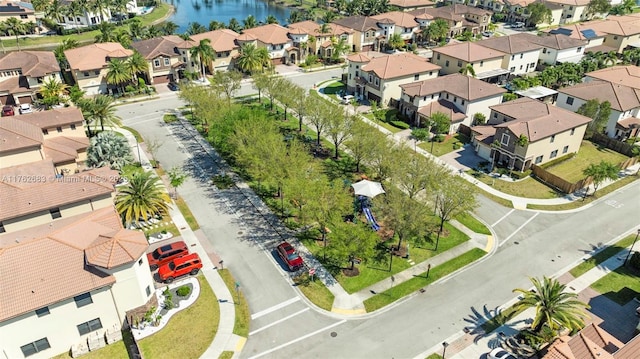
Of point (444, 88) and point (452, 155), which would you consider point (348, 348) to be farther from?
point (444, 88)

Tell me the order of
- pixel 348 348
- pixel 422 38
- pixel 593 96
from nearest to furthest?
pixel 348 348 → pixel 593 96 → pixel 422 38

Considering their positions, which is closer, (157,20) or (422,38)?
(422,38)

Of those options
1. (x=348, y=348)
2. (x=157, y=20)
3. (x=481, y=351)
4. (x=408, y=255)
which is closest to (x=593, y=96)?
(x=408, y=255)

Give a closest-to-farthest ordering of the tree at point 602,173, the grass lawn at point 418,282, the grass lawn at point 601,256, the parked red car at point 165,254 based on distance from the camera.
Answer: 1. the grass lawn at point 418,282
2. the parked red car at point 165,254
3. the grass lawn at point 601,256
4. the tree at point 602,173

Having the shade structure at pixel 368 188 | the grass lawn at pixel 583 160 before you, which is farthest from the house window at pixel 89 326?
the grass lawn at pixel 583 160

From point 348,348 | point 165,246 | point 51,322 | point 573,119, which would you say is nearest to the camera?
point 51,322

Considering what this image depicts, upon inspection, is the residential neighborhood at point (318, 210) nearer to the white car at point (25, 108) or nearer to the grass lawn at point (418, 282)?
the grass lawn at point (418, 282)

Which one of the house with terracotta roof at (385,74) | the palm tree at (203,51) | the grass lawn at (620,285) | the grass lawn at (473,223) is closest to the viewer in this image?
the grass lawn at (620,285)

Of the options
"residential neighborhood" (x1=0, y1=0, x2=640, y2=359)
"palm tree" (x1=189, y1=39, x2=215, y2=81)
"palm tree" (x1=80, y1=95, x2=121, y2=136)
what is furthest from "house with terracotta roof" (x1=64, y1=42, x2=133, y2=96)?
"palm tree" (x1=80, y1=95, x2=121, y2=136)
